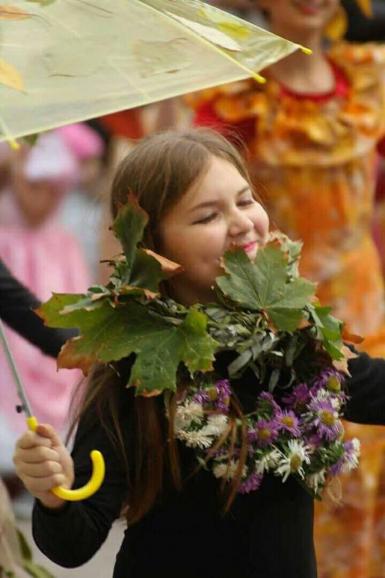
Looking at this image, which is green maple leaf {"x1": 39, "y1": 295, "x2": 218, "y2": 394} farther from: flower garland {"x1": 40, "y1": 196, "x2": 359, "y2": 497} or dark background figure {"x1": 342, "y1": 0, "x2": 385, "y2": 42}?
dark background figure {"x1": 342, "y1": 0, "x2": 385, "y2": 42}

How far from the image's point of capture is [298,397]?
328 centimetres

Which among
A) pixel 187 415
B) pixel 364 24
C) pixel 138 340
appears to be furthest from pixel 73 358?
pixel 364 24

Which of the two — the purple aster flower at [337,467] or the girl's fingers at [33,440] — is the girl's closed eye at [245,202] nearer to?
the purple aster flower at [337,467]

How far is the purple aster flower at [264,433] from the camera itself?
10.5ft

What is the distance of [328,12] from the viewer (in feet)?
18.7

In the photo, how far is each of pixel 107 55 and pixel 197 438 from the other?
27.9 inches

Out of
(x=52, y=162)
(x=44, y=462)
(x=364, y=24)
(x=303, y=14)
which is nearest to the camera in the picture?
(x=44, y=462)

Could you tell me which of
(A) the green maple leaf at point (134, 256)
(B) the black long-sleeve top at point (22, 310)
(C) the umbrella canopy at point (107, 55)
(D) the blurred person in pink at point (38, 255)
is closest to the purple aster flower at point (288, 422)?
(A) the green maple leaf at point (134, 256)

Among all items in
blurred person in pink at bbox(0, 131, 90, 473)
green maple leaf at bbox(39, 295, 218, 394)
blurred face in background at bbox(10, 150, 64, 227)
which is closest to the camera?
green maple leaf at bbox(39, 295, 218, 394)

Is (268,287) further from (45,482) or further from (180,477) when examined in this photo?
(45,482)

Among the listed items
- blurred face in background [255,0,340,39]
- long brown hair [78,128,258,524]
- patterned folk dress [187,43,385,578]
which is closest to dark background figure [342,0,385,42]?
blurred face in background [255,0,340,39]

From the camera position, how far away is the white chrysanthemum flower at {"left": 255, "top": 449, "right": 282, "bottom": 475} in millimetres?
3199

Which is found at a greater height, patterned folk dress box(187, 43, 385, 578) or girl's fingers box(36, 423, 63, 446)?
girl's fingers box(36, 423, 63, 446)

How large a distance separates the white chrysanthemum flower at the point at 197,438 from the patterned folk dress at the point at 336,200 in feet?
6.90
